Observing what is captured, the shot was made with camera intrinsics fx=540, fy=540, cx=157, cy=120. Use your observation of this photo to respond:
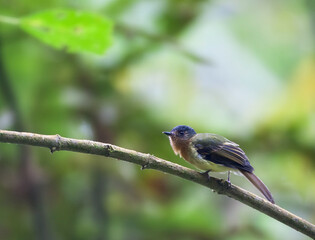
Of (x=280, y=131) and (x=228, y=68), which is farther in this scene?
(x=228, y=68)

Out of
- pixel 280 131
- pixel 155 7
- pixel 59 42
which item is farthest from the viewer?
pixel 155 7

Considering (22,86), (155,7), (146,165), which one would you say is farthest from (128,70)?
(146,165)

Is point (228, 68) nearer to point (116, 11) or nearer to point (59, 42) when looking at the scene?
point (116, 11)

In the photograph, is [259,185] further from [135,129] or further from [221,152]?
[135,129]

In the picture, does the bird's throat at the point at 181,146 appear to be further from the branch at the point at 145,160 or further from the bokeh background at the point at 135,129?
the bokeh background at the point at 135,129

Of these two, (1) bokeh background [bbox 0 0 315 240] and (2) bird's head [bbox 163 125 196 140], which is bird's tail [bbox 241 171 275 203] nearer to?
(2) bird's head [bbox 163 125 196 140]

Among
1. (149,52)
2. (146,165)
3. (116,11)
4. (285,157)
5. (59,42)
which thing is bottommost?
(146,165)

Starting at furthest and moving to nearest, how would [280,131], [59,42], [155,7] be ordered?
[155,7], [280,131], [59,42]

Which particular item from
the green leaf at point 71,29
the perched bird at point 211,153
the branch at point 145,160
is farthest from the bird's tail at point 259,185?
the green leaf at point 71,29
